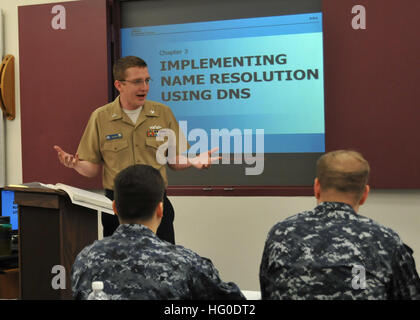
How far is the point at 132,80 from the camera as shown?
3.51 m

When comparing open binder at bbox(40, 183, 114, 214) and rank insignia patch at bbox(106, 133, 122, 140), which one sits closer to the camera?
open binder at bbox(40, 183, 114, 214)

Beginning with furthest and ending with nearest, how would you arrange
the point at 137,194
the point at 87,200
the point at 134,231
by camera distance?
the point at 87,200 < the point at 137,194 < the point at 134,231

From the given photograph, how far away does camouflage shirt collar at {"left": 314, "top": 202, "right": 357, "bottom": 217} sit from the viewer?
175cm

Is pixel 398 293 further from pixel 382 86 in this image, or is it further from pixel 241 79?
pixel 241 79

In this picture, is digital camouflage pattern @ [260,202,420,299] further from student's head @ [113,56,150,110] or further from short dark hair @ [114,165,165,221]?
student's head @ [113,56,150,110]

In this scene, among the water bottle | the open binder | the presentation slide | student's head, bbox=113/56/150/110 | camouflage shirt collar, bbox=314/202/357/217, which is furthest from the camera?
the presentation slide

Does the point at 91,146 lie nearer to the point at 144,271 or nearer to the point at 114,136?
the point at 114,136

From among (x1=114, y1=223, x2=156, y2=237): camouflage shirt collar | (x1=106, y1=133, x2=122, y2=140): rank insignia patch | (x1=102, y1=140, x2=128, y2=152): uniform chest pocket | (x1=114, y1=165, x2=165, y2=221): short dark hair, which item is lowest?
(x1=114, y1=223, x2=156, y2=237): camouflage shirt collar

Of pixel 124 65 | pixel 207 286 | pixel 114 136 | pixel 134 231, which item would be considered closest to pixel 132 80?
pixel 124 65

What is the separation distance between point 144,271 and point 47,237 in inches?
65.3

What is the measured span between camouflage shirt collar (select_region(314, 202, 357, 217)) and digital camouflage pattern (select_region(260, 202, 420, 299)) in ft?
0.04

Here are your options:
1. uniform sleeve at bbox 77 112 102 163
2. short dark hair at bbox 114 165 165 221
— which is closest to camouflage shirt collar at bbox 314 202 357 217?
short dark hair at bbox 114 165 165 221

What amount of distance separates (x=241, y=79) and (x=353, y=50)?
0.85 m

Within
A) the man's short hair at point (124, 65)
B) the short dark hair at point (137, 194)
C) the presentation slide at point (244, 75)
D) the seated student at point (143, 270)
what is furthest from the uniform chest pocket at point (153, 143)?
the seated student at point (143, 270)
